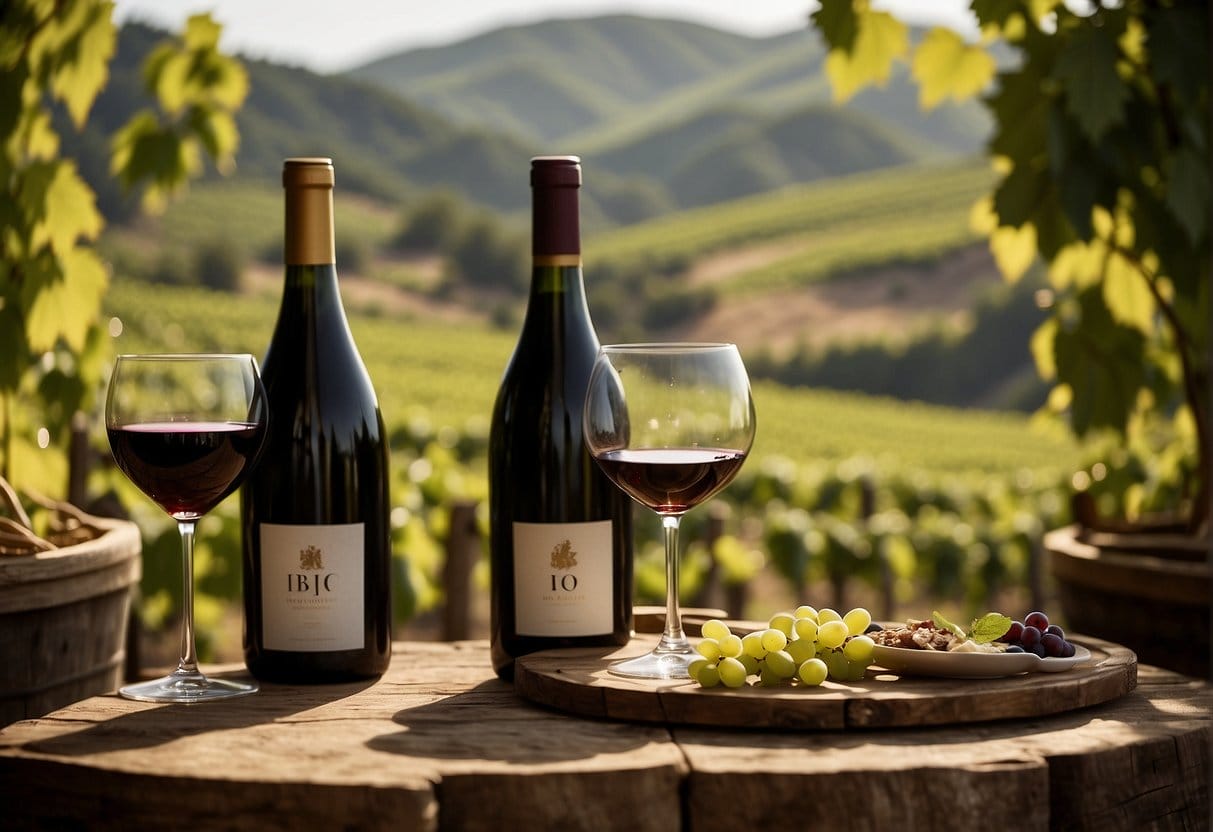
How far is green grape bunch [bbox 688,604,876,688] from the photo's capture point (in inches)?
54.9

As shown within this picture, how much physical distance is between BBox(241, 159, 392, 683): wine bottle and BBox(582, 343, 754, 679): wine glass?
0.35 metres

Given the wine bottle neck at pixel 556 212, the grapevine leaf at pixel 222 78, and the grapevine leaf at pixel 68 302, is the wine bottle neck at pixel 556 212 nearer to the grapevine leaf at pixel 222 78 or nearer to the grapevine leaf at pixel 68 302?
the grapevine leaf at pixel 68 302

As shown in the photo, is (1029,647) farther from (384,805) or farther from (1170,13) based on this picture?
(1170,13)

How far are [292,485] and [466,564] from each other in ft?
10.8

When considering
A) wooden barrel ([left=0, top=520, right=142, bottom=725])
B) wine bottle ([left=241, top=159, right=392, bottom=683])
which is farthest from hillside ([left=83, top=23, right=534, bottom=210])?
wine bottle ([left=241, top=159, right=392, bottom=683])

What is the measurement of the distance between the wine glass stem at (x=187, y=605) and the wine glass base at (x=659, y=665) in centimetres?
50

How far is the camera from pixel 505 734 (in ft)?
4.43

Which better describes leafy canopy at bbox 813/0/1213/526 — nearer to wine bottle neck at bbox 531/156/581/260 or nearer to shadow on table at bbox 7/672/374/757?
wine bottle neck at bbox 531/156/581/260

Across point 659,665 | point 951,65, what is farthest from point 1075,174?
point 659,665

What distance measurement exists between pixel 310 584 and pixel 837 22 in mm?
1601

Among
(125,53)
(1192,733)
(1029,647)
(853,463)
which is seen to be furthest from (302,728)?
(125,53)

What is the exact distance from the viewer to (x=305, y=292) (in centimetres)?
173

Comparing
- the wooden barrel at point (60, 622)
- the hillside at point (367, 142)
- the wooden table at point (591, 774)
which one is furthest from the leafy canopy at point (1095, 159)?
the hillside at point (367, 142)

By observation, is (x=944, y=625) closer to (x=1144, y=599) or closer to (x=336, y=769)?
(x=336, y=769)
